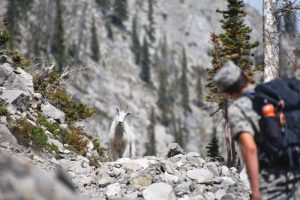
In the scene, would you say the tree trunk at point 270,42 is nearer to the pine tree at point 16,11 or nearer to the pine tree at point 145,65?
the pine tree at point 16,11

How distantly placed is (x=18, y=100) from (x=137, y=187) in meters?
6.58

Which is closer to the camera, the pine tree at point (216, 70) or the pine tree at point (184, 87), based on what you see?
the pine tree at point (216, 70)

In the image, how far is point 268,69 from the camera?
13109 millimetres

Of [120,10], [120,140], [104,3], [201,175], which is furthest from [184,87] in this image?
[201,175]

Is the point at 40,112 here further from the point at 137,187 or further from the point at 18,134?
the point at 137,187

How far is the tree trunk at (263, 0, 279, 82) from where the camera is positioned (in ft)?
42.8

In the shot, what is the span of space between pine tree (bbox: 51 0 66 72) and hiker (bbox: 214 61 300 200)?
420ft

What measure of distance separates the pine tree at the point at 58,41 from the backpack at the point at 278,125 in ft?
420

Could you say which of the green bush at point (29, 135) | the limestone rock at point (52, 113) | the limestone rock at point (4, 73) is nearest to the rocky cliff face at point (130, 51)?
the limestone rock at point (52, 113)

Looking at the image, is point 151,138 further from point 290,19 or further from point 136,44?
point 290,19

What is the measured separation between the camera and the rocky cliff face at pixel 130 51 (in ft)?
465

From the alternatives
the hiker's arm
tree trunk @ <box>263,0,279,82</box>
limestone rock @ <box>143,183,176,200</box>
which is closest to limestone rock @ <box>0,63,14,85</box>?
tree trunk @ <box>263,0,279,82</box>

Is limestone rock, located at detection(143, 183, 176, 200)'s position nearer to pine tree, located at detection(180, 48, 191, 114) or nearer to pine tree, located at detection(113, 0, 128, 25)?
pine tree, located at detection(180, 48, 191, 114)

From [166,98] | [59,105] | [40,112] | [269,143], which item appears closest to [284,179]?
[269,143]
